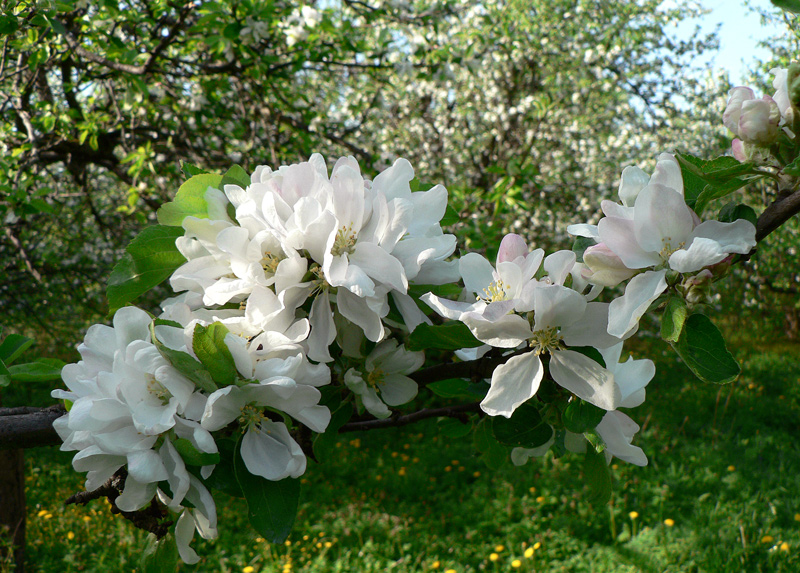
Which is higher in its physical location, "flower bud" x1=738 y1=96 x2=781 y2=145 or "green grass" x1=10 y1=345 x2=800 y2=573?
"flower bud" x1=738 y1=96 x2=781 y2=145

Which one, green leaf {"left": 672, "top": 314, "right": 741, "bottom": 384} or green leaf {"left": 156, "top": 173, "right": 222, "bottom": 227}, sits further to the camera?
green leaf {"left": 156, "top": 173, "right": 222, "bottom": 227}

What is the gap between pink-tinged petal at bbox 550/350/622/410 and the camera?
687 millimetres

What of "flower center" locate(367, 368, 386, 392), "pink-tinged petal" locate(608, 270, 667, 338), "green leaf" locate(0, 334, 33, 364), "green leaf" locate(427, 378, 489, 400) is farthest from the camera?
"green leaf" locate(0, 334, 33, 364)

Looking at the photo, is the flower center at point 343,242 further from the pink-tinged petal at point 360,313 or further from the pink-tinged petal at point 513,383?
the pink-tinged petal at point 513,383

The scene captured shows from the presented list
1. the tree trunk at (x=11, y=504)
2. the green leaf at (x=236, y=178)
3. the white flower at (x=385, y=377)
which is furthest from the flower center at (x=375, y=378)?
the tree trunk at (x=11, y=504)

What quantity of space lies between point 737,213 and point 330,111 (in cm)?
731

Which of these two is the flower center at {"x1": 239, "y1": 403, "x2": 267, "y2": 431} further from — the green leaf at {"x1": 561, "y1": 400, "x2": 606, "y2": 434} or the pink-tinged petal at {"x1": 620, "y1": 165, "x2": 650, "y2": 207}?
the pink-tinged petal at {"x1": 620, "y1": 165, "x2": 650, "y2": 207}

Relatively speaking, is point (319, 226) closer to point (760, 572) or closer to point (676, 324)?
point (676, 324)

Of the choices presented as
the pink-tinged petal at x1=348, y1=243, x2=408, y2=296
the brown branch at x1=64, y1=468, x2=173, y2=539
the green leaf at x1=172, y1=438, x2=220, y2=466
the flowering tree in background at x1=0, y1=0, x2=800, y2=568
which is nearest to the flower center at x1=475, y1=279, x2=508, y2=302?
the flowering tree in background at x1=0, y1=0, x2=800, y2=568

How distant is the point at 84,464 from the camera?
686 mm

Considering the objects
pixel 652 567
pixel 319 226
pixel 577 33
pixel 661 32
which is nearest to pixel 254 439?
pixel 319 226

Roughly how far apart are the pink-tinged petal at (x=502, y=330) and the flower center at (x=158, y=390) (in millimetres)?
345

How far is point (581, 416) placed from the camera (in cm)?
74

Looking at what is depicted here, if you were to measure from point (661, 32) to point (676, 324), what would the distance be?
7.30 m
